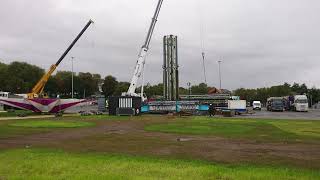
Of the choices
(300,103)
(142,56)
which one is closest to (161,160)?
(142,56)

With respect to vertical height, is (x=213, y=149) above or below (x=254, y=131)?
below

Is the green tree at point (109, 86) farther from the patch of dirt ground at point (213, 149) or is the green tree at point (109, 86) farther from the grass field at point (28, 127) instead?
the patch of dirt ground at point (213, 149)

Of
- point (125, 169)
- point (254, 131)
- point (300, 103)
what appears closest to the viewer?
point (125, 169)

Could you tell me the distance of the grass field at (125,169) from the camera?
14227 millimetres

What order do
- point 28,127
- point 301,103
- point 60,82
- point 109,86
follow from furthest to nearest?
1. point 109,86
2. point 60,82
3. point 301,103
4. point 28,127

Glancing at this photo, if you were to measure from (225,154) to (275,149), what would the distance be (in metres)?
3.48

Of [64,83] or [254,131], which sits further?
[64,83]

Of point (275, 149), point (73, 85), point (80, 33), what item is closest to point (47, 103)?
point (80, 33)

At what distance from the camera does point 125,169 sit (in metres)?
15.5

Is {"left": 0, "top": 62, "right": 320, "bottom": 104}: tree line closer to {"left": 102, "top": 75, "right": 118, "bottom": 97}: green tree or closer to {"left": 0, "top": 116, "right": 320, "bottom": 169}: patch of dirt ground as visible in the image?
{"left": 102, "top": 75, "right": 118, "bottom": 97}: green tree

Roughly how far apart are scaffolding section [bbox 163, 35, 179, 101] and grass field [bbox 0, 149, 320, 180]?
240 ft

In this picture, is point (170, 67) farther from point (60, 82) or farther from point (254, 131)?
point (60, 82)

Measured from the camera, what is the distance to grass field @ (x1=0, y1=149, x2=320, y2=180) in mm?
14227

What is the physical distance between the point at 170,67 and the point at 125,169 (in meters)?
76.4
